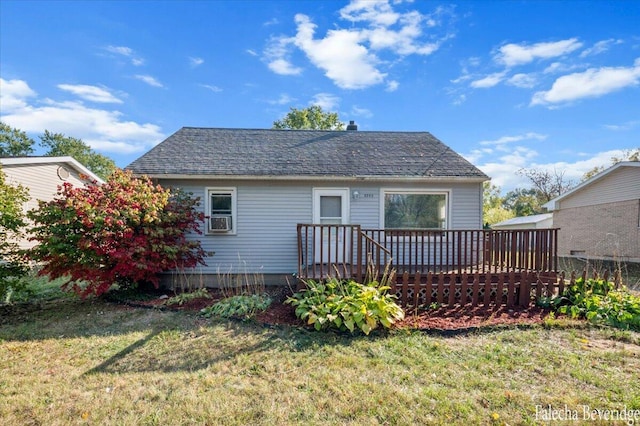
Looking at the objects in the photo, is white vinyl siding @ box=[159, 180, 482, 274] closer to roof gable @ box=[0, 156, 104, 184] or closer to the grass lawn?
the grass lawn

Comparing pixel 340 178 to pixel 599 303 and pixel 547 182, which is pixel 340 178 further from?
pixel 547 182

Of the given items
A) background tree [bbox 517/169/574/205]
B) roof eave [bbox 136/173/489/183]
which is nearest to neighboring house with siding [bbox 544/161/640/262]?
A: roof eave [bbox 136/173/489/183]

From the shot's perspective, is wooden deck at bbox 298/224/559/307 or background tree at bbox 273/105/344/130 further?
background tree at bbox 273/105/344/130

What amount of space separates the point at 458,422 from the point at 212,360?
281 cm

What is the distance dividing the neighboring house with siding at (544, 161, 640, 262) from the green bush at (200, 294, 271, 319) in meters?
11.6

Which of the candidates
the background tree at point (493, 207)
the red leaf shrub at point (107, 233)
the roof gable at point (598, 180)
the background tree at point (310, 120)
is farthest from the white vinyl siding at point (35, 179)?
the background tree at point (493, 207)

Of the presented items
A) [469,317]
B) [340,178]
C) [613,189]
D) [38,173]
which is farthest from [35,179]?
[613,189]

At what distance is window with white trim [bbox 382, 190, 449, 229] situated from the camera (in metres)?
7.70

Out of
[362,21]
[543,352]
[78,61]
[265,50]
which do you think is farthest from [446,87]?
[78,61]

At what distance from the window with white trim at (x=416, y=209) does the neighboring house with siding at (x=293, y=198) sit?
0.08ft

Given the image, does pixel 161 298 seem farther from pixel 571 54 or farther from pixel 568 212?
pixel 568 212

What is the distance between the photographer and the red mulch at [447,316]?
4855 millimetres

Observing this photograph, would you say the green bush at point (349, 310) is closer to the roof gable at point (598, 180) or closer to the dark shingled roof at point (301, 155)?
the dark shingled roof at point (301, 155)

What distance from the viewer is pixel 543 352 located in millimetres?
3951
